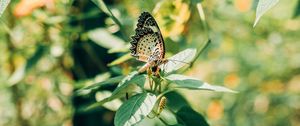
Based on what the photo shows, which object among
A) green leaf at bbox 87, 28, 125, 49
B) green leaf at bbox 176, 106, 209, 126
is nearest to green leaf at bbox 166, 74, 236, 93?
green leaf at bbox 176, 106, 209, 126

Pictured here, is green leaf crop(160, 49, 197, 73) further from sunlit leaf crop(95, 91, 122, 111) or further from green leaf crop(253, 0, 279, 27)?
sunlit leaf crop(95, 91, 122, 111)

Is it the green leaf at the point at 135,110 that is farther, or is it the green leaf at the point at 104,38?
the green leaf at the point at 104,38

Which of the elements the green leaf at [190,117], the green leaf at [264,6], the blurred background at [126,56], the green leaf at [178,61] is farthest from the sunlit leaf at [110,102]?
the green leaf at [264,6]

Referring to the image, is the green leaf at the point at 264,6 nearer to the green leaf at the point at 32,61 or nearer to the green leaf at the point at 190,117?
the green leaf at the point at 190,117

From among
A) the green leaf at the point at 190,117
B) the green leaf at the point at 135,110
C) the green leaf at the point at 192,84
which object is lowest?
the green leaf at the point at 190,117

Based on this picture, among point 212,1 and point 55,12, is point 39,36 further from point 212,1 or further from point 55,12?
point 212,1

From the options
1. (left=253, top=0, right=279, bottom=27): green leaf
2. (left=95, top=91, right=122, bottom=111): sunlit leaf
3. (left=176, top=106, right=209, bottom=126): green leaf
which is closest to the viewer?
(left=253, top=0, right=279, bottom=27): green leaf

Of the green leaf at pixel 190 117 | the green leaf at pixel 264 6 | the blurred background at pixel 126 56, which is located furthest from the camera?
the blurred background at pixel 126 56

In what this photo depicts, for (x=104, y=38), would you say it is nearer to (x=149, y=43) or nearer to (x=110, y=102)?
(x=110, y=102)

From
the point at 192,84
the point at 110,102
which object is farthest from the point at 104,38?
the point at 192,84
